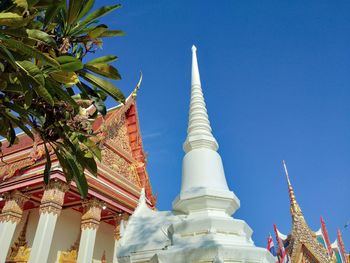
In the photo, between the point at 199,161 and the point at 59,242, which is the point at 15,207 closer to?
the point at 59,242

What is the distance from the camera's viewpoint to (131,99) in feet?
44.2

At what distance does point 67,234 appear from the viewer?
1070cm

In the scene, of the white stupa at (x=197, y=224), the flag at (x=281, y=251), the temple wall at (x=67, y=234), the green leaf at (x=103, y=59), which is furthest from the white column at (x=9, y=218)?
the flag at (x=281, y=251)

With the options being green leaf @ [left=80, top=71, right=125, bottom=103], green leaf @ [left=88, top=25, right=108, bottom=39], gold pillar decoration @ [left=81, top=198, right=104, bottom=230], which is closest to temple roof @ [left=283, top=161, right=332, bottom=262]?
gold pillar decoration @ [left=81, top=198, right=104, bottom=230]

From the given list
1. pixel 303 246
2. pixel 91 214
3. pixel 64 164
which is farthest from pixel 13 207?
pixel 303 246

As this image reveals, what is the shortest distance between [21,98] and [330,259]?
49.0 feet

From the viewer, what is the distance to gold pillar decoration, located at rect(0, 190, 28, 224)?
8867 millimetres

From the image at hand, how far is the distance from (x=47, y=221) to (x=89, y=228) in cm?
146

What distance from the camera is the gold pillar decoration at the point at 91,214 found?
30.6ft

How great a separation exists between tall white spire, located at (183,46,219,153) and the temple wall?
8.04 metres

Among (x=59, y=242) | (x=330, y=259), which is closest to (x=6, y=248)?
(x=59, y=242)

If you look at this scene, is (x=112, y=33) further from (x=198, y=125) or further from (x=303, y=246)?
(x=303, y=246)

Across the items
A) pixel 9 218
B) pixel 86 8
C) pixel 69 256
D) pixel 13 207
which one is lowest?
pixel 86 8

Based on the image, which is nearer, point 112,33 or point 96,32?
point 96,32
